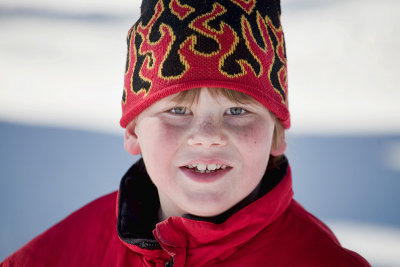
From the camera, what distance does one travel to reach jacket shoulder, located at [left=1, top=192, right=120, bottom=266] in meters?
1.02

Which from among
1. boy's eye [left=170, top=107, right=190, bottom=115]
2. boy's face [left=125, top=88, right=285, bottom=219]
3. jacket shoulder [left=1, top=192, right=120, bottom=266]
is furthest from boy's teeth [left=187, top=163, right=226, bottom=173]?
jacket shoulder [left=1, top=192, right=120, bottom=266]

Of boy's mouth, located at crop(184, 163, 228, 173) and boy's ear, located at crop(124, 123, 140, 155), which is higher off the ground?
boy's ear, located at crop(124, 123, 140, 155)

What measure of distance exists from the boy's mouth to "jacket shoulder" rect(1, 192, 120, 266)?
0.27m

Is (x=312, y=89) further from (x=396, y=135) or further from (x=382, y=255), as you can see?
(x=382, y=255)

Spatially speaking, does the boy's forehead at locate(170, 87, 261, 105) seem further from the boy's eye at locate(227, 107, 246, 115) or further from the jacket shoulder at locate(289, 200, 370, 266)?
the jacket shoulder at locate(289, 200, 370, 266)

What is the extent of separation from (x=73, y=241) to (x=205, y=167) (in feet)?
1.33

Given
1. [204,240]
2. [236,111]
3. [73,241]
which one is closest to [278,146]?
[236,111]

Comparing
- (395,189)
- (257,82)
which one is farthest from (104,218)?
(395,189)

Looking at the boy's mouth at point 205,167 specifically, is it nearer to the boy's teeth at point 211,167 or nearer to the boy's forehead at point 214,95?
the boy's teeth at point 211,167

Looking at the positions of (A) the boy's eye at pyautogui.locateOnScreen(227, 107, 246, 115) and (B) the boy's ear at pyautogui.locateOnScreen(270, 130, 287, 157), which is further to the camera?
(B) the boy's ear at pyautogui.locateOnScreen(270, 130, 287, 157)

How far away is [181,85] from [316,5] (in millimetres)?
805

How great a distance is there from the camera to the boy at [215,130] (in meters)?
0.82

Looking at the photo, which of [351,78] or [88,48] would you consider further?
[88,48]

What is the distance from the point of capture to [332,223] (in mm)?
1332
